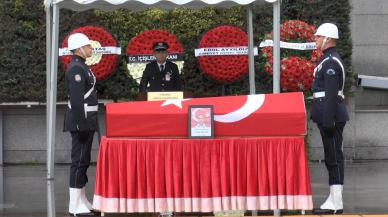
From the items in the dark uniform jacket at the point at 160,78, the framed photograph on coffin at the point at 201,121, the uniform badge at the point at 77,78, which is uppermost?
the dark uniform jacket at the point at 160,78

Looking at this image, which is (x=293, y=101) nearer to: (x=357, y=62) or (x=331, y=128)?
(x=331, y=128)

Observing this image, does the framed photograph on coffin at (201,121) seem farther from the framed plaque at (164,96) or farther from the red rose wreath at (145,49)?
the red rose wreath at (145,49)

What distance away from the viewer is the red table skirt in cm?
666

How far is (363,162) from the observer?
12.1 meters

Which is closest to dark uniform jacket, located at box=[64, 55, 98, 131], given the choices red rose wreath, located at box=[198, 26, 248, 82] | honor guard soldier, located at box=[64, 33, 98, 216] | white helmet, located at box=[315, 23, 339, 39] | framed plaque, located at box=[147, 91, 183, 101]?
honor guard soldier, located at box=[64, 33, 98, 216]

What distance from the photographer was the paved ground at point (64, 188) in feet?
26.7

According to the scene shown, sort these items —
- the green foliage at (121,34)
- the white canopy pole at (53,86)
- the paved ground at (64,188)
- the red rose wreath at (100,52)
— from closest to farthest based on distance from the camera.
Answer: the paved ground at (64,188) → the white canopy pole at (53,86) → the red rose wreath at (100,52) → the green foliage at (121,34)

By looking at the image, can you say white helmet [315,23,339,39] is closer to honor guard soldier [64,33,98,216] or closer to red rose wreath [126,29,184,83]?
honor guard soldier [64,33,98,216]

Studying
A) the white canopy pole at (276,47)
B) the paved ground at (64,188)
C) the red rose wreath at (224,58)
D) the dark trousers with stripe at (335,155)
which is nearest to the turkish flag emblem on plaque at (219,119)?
the white canopy pole at (276,47)

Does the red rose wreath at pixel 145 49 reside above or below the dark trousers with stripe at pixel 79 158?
above

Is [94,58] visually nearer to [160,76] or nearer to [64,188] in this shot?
[160,76]

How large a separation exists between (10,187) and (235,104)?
4545 mm

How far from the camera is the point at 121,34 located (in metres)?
11.7

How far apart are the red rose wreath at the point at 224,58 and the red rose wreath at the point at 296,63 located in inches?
26.4
